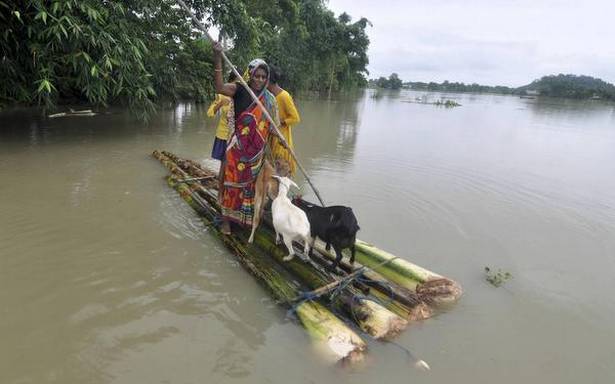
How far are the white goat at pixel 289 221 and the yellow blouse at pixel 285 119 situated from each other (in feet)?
2.79

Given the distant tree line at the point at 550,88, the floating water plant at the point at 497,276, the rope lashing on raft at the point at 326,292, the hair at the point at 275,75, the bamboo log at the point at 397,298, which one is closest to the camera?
the rope lashing on raft at the point at 326,292

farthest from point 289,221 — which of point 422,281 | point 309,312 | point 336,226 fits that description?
point 422,281

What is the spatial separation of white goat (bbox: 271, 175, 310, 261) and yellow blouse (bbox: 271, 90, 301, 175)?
0.85m

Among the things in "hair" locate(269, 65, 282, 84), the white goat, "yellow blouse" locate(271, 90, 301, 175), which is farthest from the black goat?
"hair" locate(269, 65, 282, 84)

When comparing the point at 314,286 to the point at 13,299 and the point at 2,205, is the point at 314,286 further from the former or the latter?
the point at 2,205

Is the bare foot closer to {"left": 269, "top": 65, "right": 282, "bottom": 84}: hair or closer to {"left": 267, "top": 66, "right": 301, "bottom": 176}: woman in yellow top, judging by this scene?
{"left": 267, "top": 66, "right": 301, "bottom": 176}: woman in yellow top

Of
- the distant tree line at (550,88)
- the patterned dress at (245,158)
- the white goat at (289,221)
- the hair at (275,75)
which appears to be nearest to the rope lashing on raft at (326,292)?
the white goat at (289,221)

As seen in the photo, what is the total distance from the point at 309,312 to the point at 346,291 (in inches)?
14.1

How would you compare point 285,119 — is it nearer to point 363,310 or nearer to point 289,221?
point 289,221

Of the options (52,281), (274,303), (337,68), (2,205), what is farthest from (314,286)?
(337,68)

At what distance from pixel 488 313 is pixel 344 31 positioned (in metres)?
29.7

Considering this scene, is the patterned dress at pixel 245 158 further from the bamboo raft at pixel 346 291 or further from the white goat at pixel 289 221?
the white goat at pixel 289 221

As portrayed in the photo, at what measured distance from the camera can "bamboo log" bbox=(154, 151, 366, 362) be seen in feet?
8.96

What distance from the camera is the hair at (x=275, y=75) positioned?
3.86 metres
